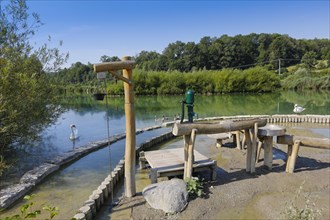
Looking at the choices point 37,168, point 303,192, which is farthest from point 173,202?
point 37,168

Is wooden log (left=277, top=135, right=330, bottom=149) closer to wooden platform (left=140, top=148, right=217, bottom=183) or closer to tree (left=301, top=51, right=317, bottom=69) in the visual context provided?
wooden platform (left=140, top=148, right=217, bottom=183)

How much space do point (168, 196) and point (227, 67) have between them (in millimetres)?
68999

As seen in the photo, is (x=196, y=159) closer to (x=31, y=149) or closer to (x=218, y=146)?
A: (x=218, y=146)

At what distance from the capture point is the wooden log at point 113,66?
5.60 m

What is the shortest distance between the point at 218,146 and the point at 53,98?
284 inches

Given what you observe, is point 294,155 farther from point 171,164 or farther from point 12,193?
point 12,193

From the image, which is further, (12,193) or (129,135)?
(12,193)

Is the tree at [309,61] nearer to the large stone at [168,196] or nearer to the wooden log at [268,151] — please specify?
the wooden log at [268,151]

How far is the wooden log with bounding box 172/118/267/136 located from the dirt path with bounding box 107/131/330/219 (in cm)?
148

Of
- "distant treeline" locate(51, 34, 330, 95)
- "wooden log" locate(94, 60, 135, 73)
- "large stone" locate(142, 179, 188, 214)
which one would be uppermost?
"distant treeline" locate(51, 34, 330, 95)

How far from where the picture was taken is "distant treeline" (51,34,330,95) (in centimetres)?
4719

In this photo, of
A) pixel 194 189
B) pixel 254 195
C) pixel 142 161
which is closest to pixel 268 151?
pixel 254 195

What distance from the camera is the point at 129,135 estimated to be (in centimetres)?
630

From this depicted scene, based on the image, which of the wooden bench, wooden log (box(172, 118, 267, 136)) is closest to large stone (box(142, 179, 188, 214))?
wooden log (box(172, 118, 267, 136))
